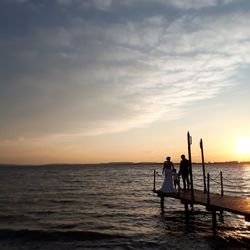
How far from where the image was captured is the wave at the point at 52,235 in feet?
65.5

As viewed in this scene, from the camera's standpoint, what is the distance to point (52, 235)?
20.6 metres

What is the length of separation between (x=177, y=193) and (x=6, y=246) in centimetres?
1088

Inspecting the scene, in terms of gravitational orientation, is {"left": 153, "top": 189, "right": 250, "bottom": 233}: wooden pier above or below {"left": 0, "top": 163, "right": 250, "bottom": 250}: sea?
above

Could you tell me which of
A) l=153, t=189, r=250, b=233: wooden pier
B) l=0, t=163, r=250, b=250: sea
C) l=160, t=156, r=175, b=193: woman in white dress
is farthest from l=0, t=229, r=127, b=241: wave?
l=160, t=156, r=175, b=193: woman in white dress

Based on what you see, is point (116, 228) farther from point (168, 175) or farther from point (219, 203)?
point (219, 203)

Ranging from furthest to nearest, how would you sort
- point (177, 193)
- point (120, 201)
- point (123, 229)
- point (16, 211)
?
point (120, 201) < point (16, 211) < point (177, 193) < point (123, 229)

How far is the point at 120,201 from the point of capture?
36.4 meters

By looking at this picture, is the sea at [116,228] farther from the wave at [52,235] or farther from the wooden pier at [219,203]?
the wooden pier at [219,203]

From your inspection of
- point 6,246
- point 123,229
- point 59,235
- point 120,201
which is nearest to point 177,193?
point 123,229

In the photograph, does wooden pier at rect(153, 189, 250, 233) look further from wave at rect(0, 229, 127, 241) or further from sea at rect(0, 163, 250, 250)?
wave at rect(0, 229, 127, 241)

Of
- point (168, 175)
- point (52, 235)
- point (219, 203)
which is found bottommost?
point (52, 235)

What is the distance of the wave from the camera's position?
65.5 feet

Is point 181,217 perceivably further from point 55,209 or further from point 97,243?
point 55,209

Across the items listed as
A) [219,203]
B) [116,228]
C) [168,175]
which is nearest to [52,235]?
[116,228]
